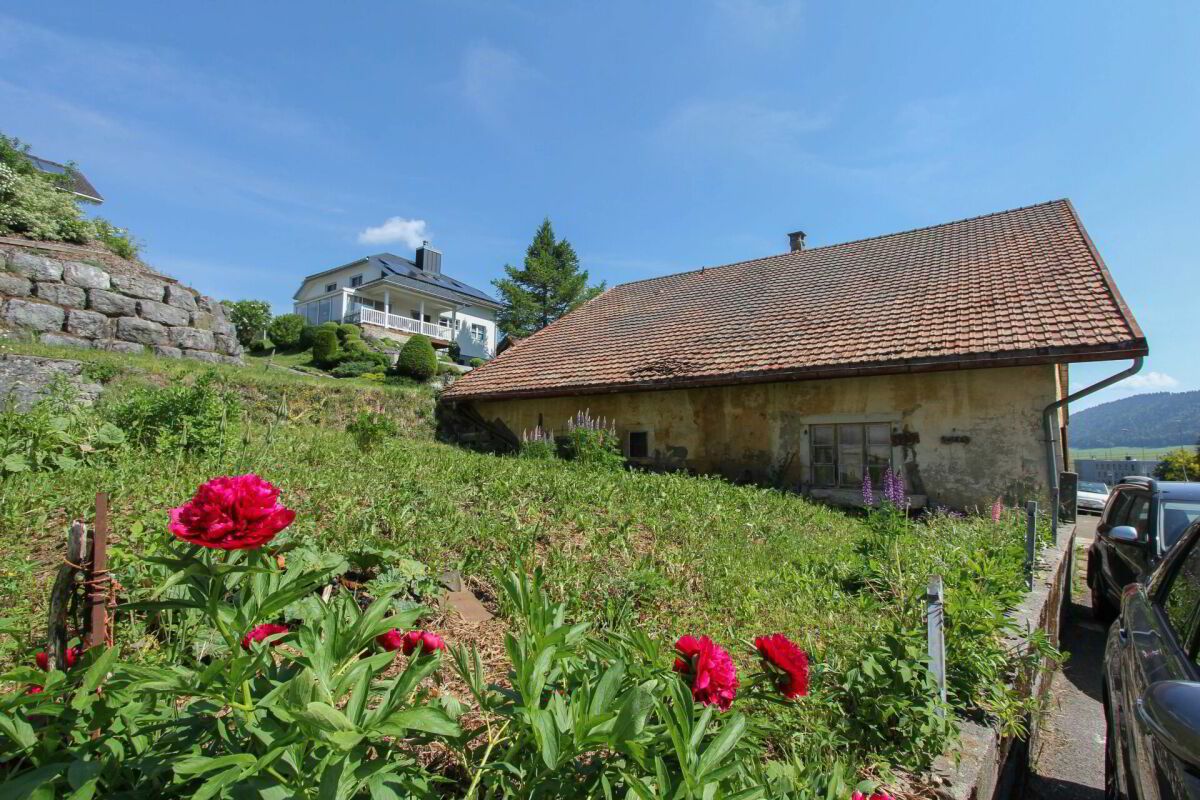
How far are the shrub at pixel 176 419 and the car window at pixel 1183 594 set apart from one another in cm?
673

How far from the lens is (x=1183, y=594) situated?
2.57m

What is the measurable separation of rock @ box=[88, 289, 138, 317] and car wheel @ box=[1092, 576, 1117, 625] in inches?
673

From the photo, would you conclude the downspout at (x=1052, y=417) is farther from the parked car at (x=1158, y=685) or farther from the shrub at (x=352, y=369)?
the shrub at (x=352, y=369)

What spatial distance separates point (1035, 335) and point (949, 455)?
195 centimetres

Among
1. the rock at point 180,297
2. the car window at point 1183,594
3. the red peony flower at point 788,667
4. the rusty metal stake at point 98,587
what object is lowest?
the car window at point 1183,594

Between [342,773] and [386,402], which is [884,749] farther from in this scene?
[386,402]

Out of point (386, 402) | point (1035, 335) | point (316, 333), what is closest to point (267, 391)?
point (386, 402)

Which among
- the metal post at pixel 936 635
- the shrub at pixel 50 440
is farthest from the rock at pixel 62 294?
the metal post at pixel 936 635

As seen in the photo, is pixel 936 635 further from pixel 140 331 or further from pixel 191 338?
pixel 191 338

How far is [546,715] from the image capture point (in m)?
1.28

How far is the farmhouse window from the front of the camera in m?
8.95

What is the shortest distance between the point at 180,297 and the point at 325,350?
905cm

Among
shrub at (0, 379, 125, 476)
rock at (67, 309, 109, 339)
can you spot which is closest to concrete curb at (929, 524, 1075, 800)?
shrub at (0, 379, 125, 476)

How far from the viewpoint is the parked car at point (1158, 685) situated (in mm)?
1682
